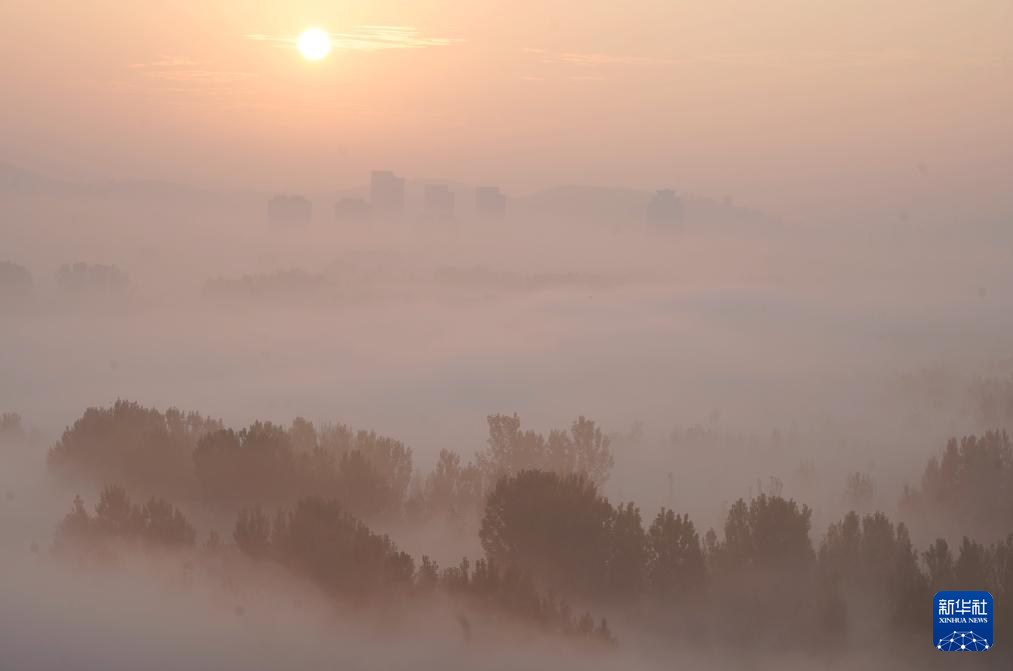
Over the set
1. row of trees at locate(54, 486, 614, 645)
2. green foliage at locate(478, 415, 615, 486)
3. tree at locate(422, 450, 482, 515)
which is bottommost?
row of trees at locate(54, 486, 614, 645)

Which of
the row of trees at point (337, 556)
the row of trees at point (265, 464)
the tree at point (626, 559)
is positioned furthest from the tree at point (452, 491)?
the tree at point (626, 559)

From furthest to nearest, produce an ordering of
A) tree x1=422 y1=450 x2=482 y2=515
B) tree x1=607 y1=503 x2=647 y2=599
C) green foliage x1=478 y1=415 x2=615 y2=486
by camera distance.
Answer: green foliage x1=478 y1=415 x2=615 y2=486
tree x1=422 y1=450 x2=482 y2=515
tree x1=607 y1=503 x2=647 y2=599

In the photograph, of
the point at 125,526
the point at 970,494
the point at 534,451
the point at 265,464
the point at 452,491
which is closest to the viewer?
the point at 125,526

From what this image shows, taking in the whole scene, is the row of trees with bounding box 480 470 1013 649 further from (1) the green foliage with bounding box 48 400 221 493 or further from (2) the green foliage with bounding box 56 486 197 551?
(1) the green foliage with bounding box 48 400 221 493

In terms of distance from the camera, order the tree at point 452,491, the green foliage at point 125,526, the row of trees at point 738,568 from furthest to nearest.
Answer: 1. the tree at point 452,491
2. the green foliage at point 125,526
3. the row of trees at point 738,568

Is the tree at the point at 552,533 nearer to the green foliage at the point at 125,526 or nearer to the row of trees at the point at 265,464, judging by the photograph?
the row of trees at the point at 265,464

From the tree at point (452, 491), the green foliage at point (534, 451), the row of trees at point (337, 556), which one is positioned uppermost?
the green foliage at point (534, 451)

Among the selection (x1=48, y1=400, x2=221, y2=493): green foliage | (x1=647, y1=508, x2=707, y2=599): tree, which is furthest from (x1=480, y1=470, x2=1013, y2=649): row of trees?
(x1=48, y1=400, x2=221, y2=493): green foliage

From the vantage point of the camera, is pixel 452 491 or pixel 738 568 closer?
pixel 738 568

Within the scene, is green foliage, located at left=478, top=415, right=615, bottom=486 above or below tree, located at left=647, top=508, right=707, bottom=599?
above

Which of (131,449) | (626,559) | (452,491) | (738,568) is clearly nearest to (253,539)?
(626,559)

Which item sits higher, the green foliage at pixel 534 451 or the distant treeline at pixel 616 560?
the green foliage at pixel 534 451

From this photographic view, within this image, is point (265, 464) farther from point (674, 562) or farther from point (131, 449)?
point (674, 562)

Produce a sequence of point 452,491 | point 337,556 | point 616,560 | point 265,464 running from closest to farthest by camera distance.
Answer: point 337,556 < point 616,560 < point 265,464 < point 452,491
